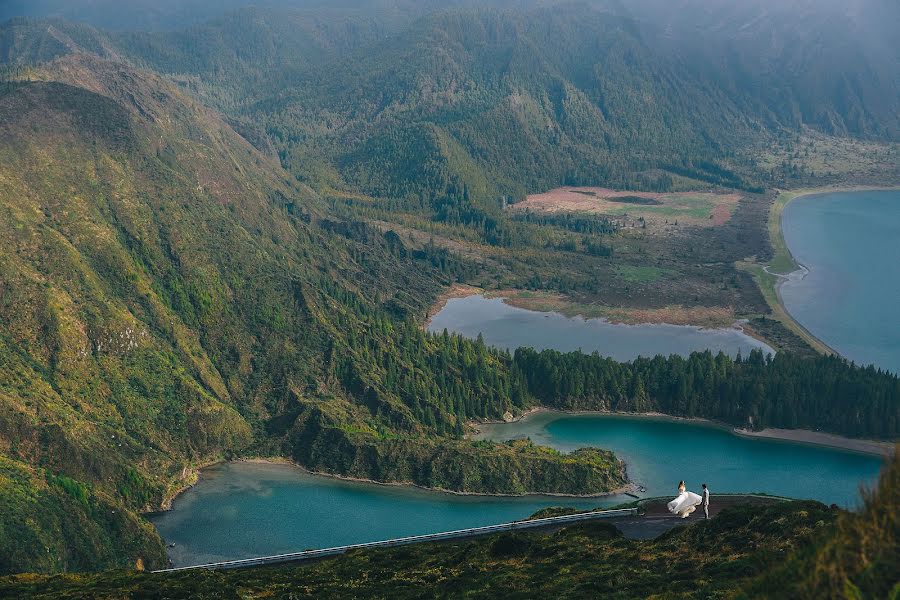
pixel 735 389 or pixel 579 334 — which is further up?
pixel 579 334

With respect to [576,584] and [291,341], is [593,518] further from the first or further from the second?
[291,341]

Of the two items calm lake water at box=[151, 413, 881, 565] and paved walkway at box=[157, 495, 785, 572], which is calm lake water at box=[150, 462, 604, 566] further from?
paved walkway at box=[157, 495, 785, 572]

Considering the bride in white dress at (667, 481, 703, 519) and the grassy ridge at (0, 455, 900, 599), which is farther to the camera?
the bride in white dress at (667, 481, 703, 519)

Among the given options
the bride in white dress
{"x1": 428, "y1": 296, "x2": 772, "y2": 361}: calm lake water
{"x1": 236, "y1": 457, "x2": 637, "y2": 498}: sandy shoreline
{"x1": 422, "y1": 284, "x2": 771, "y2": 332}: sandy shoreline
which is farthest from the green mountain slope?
the bride in white dress

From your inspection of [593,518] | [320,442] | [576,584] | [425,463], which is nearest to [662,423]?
[425,463]

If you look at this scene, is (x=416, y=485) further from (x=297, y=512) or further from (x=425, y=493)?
(x=297, y=512)

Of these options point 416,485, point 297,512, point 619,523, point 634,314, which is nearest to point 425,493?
point 416,485
